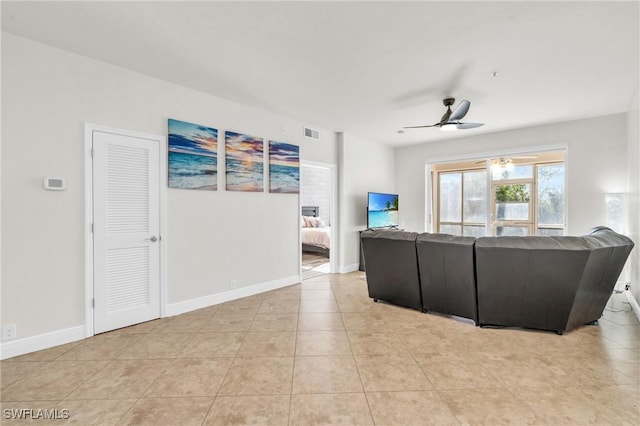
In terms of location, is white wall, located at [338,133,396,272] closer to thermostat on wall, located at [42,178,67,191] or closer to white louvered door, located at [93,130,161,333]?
white louvered door, located at [93,130,161,333]

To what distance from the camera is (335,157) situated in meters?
5.89

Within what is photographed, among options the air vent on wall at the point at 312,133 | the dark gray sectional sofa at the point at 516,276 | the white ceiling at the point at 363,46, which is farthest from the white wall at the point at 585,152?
the air vent on wall at the point at 312,133

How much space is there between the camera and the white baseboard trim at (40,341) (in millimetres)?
2549

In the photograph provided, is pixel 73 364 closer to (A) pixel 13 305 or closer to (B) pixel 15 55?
(A) pixel 13 305

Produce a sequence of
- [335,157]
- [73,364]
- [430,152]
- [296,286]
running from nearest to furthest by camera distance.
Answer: [73,364]
[296,286]
[335,157]
[430,152]

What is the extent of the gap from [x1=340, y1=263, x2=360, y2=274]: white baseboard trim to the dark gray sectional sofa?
228 cm

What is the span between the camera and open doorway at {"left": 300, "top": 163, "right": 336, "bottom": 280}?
5906mm

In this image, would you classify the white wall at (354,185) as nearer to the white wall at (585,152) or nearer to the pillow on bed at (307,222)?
the white wall at (585,152)

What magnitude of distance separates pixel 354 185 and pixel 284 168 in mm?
1890

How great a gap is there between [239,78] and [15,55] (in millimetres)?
1925

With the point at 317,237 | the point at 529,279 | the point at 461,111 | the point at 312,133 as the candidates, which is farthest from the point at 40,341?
the point at 317,237

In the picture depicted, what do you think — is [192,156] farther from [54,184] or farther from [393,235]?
[393,235]

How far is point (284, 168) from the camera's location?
15.7 ft

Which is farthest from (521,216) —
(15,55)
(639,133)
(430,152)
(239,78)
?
(15,55)
